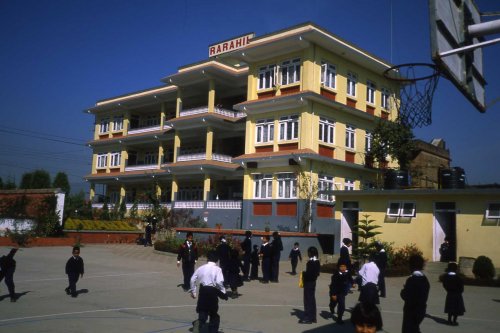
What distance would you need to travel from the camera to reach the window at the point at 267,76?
30.6 m

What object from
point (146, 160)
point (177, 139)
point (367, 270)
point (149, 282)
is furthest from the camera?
point (146, 160)

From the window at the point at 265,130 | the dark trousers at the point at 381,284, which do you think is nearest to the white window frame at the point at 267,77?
the window at the point at 265,130

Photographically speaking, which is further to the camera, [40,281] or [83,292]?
[40,281]

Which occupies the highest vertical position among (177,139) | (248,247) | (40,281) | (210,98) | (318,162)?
(210,98)

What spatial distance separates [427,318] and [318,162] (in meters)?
17.6

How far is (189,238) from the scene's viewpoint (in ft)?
47.8

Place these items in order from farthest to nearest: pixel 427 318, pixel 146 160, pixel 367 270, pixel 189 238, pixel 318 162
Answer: pixel 146 160, pixel 318 162, pixel 189 238, pixel 427 318, pixel 367 270

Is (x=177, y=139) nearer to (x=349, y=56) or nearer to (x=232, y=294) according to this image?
(x=349, y=56)

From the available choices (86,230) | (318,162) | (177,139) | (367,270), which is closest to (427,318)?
(367,270)

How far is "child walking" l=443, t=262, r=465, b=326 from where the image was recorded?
34.9 ft

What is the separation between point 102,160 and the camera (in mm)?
48938

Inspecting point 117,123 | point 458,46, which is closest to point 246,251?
point 458,46

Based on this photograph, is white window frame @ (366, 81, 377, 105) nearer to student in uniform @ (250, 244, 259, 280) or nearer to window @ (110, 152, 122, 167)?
student in uniform @ (250, 244, 259, 280)

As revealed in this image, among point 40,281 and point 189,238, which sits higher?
point 189,238
